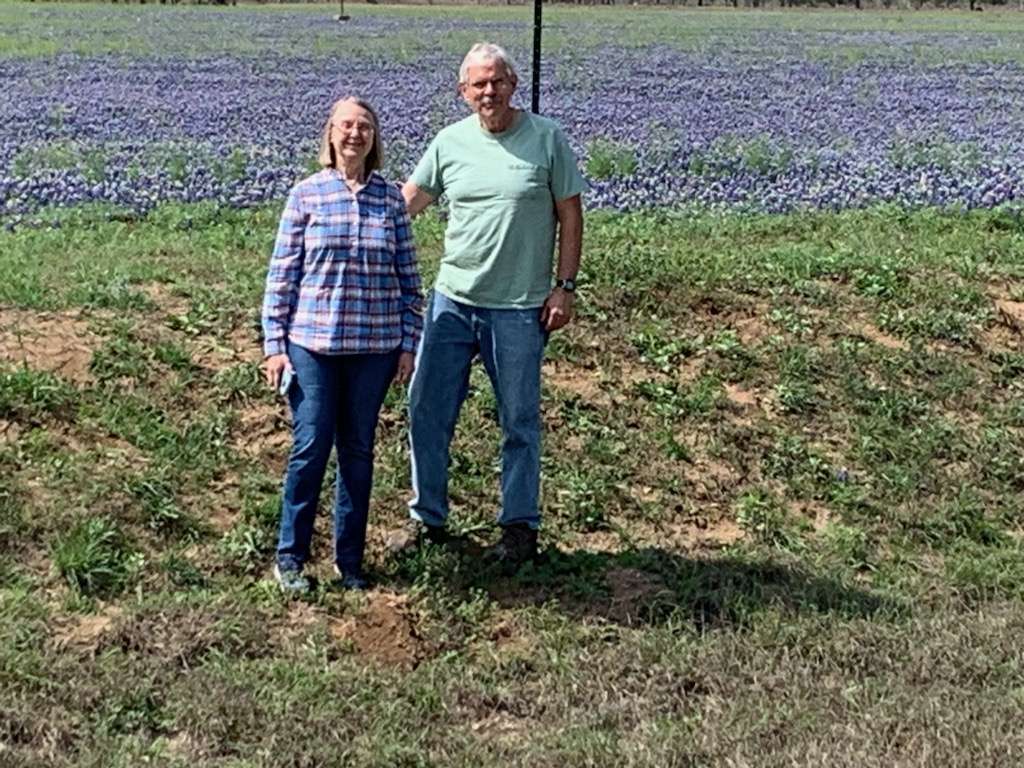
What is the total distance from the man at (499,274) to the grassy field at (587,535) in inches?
14.5

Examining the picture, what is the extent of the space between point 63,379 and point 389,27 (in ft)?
125

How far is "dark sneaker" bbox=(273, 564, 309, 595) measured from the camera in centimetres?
492

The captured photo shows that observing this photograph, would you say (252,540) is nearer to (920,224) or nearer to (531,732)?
(531,732)

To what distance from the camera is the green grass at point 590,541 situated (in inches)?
163

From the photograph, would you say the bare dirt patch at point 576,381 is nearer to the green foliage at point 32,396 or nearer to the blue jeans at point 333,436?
the blue jeans at point 333,436

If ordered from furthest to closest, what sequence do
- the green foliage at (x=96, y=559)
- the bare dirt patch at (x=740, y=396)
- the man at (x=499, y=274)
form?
1. the bare dirt patch at (x=740, y=396)
2. the green foliage at (x=96, y=559)
3. the man at (x=499, y=274)

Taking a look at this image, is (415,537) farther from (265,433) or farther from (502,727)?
(502,727)

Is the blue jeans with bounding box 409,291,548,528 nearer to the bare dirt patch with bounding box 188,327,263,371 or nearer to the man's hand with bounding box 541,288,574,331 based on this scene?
the man's hand with bounding box 541,288,574,331

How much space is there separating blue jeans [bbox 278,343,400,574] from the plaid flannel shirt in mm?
74

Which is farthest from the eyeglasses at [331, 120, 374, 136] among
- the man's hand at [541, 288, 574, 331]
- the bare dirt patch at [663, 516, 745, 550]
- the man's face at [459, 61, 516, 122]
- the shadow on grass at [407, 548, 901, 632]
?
the bare dirt patch at [663, 516, 745, 550]

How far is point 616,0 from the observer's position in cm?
7544

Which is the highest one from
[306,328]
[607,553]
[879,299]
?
[306,328]

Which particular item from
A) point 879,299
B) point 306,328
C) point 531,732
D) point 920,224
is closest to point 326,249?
point 306,328

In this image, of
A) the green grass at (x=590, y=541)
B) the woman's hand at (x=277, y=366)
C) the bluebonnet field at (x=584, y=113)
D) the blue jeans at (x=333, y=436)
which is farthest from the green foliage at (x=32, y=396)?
the bluebonnet field at (x=584, y=113)
